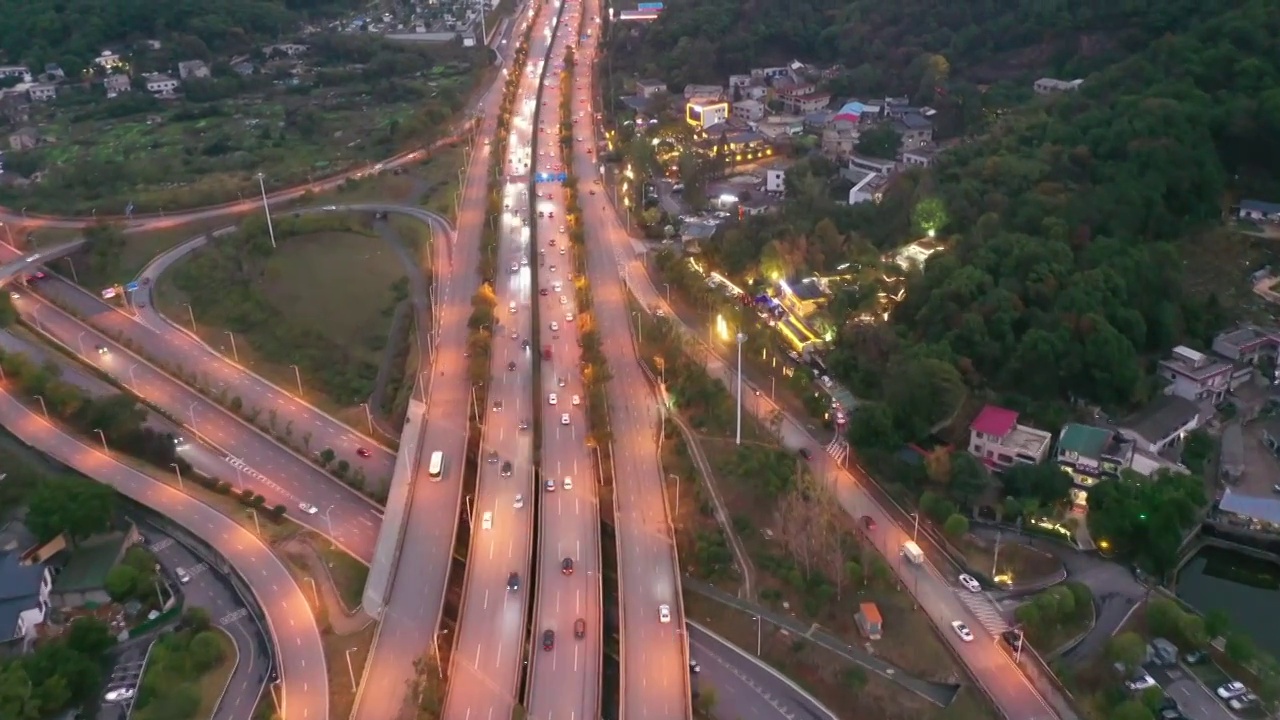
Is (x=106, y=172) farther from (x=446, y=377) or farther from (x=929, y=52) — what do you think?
(x=929, y=52)

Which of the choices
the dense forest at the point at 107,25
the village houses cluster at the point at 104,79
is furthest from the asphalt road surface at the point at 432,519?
the dense forest at the point at 107,25

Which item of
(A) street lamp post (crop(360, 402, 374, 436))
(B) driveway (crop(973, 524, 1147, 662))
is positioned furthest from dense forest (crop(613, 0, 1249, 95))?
(A) street lamp post (crop(360, 402, 374, 436))

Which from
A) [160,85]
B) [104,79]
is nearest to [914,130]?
[160,85]

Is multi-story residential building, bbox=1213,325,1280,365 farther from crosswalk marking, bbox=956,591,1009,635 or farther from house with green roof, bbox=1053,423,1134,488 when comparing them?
crosswalk marking, bbox=956,591,1009,635

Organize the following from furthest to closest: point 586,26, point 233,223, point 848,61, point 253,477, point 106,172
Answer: point 586,26 < point 848,61 < point 106,172 < point 233,223 < point 253,477

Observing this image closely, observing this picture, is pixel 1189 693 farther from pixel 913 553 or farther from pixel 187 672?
pixel 187 672

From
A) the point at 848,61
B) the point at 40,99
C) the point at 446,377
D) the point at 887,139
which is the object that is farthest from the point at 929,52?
the point at 40,99
